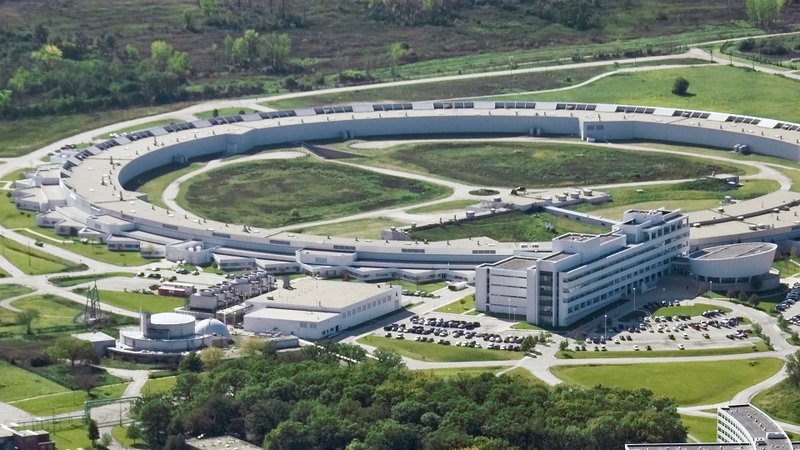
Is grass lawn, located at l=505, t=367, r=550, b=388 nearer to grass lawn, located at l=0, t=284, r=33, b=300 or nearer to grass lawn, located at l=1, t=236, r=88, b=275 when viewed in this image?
grass lawn, located at l=0, t=284, r=33, b=300

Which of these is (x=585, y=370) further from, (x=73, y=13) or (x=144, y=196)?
(x=73, y=13)

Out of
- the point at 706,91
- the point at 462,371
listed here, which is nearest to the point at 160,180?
the point at 706,91

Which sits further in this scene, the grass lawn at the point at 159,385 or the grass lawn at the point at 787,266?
the grass lawn at the point at 787,266

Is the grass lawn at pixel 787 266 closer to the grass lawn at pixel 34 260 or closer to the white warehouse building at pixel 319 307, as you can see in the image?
the white warehouse building at pixel 319 307

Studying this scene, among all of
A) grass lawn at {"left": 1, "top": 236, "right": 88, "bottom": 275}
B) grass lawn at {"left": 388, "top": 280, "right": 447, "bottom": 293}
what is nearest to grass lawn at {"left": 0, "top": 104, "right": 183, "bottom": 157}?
grass lawn at {"left": 1, "top": 236, "right": 88, "bottom": 275}

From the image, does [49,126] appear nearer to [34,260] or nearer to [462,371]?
[34,260]

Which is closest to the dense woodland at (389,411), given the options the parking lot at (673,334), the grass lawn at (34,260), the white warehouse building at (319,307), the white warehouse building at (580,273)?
the white warehouse building at (319,307)
